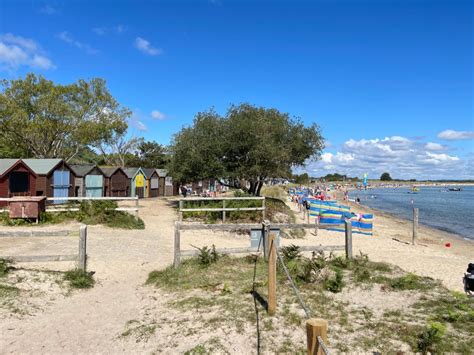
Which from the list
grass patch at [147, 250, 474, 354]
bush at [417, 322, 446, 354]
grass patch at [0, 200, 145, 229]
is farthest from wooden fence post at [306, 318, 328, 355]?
grass patch at [0, 200, 145, 229]

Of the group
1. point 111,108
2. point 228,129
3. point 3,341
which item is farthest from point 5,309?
point 111,108

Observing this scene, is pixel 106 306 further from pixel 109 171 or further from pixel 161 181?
pixel 161 181

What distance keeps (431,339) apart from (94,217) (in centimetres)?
1447

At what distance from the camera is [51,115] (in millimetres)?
34156

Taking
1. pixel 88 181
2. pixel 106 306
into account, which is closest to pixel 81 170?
pixel 88 181

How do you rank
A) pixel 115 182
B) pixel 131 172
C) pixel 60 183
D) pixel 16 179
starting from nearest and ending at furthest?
pixel 16 179 < pixel 60 183 < pixel 115 182 < pixel 131 172

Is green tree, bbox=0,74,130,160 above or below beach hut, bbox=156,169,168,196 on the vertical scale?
above

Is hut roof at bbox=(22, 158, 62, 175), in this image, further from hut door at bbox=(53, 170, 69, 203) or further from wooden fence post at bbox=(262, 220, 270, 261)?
wooden fence post at bbox=(262, 220, 270, 261)

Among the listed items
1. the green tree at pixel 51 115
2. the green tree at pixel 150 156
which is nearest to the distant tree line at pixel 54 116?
the green tree at pixel 51 115

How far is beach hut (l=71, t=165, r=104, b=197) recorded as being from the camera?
89.0ft

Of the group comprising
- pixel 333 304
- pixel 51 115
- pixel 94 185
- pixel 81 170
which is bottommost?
pixel 333 304

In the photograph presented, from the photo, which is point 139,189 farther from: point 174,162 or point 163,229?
point 163,229

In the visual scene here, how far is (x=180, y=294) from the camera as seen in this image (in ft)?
24.0

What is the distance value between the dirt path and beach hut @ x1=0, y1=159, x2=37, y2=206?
9885 millimetres
